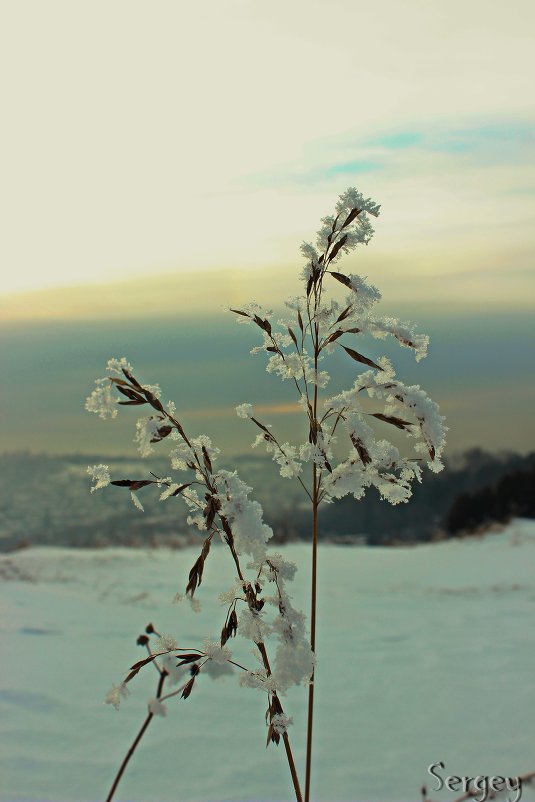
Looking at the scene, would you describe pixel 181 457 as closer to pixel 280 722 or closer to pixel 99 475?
pixel 99 475

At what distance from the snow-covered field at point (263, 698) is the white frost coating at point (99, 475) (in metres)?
1.40

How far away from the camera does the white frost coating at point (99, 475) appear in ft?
3.56

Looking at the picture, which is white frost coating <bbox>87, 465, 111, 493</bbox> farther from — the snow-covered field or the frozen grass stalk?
the snow-covered field

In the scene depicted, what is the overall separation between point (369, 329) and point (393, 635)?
→ 2594 millimetres

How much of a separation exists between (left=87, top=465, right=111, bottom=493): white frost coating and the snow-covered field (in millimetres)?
1395

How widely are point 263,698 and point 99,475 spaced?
196 cm

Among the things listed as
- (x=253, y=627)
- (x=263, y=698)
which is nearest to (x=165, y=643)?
(x=253, y=627)

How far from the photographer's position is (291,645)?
1021 mm

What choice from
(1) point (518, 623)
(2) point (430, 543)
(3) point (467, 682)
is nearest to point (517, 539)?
(2) point (430, 543)

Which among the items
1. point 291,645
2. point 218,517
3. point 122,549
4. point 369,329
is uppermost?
point 369,329

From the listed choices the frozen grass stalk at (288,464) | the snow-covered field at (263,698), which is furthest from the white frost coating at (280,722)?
the snow-covered field at (263,698)

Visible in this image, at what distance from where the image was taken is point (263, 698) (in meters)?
2.80

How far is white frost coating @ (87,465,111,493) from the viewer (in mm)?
1084

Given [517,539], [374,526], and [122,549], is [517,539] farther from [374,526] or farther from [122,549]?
[122,549]
